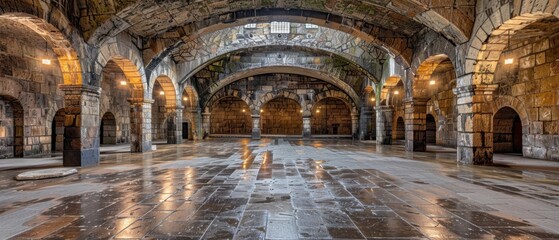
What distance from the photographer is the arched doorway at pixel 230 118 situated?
2623 centimetres

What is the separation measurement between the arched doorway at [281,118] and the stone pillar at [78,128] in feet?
63.5

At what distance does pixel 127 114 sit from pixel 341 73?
11.5 meters

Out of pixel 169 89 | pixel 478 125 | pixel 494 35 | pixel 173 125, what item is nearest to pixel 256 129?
pixel 173 125

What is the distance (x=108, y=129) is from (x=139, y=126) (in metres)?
5.69

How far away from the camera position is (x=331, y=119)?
82.9 feet

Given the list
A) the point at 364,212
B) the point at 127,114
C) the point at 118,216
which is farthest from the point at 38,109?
the point at 364,212

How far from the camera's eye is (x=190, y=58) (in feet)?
43.7

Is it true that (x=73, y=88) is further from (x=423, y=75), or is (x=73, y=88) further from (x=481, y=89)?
(x=423, y=75)

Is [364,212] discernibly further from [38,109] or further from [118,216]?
[38,109]

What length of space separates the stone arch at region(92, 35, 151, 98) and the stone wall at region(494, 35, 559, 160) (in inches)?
466

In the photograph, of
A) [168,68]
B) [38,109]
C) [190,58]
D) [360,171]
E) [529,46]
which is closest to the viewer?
[360,171]

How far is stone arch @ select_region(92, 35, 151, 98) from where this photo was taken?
24.9 feet

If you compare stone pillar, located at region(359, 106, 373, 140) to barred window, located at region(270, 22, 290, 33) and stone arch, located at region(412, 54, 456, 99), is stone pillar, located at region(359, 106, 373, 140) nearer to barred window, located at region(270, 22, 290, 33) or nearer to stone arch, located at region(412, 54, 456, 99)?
barred window, located at region(270, 22, 290, 33)

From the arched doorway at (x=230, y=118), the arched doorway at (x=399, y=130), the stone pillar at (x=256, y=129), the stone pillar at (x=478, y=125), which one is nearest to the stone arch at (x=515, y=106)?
the stone pillar at (x=478, y=125)
